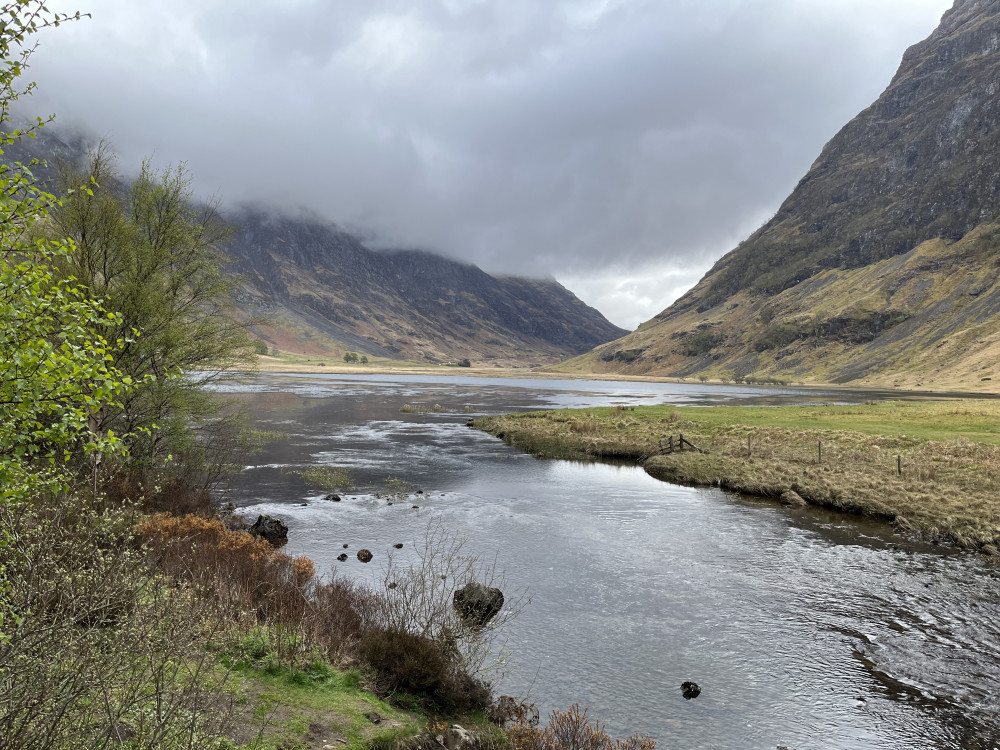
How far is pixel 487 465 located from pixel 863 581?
30.0m

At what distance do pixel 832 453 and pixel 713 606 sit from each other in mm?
28739

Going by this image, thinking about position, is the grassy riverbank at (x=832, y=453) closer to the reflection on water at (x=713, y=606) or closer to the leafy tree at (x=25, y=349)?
the reflection on water at (x=713, y=606)

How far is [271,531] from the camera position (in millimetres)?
25531

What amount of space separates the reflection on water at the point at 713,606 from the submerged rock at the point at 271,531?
86 centimetres

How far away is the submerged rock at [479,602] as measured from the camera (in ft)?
56.6

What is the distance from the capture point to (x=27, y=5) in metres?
6.82

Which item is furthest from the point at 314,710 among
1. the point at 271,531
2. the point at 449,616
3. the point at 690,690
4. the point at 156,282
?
the point at 156,282

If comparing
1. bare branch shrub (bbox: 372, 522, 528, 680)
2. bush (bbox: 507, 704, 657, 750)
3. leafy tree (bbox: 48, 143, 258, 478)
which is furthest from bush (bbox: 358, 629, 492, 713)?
leafy tree (bbox: 48, 143, 258, 478)

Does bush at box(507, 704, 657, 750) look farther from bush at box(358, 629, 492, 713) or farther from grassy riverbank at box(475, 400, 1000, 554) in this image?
grassy riverbank at box(475, 400, 1000, 554)

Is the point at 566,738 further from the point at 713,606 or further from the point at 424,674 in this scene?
the point at 713,606

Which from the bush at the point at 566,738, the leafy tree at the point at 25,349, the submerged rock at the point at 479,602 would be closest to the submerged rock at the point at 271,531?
the submerged rock at the point at 479,602

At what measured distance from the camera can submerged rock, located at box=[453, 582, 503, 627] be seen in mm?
17247

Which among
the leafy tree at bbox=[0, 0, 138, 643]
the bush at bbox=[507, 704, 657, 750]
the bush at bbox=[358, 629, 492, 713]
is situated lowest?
the bush at bbox=[507, 704, 657, 750]

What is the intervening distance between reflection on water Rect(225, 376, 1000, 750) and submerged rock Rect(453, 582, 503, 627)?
978 mm
